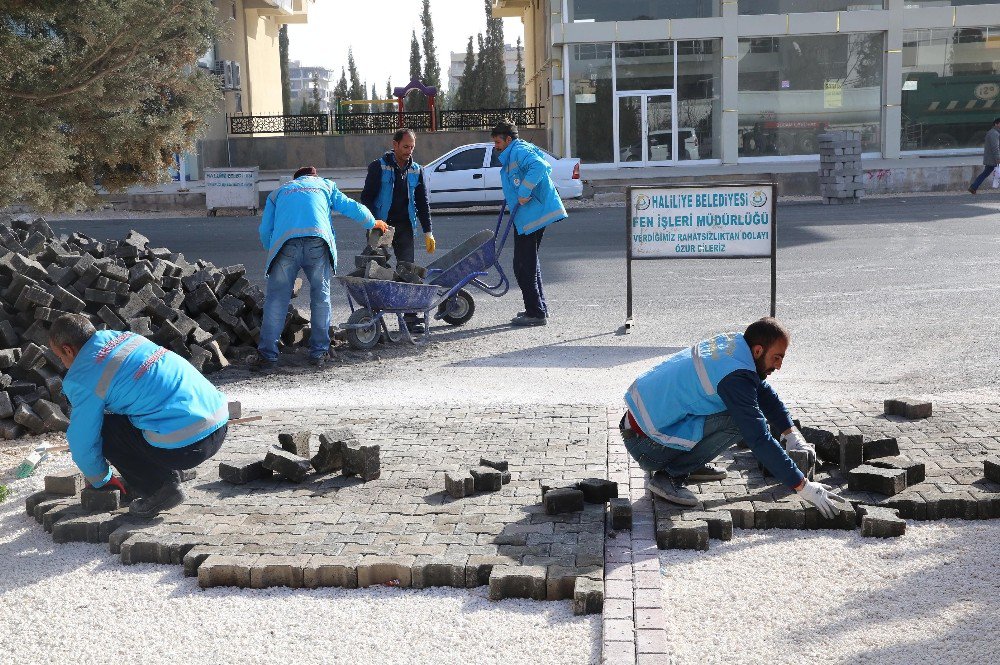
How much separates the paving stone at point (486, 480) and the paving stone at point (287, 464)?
3.22 ft

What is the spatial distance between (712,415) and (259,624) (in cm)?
253

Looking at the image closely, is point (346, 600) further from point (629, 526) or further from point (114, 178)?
point (114, 178)

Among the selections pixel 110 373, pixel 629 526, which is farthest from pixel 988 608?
pixel 110 373

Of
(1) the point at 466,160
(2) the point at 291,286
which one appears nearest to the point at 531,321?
(2) the point at 291,286

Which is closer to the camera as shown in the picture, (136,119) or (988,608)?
(988,608)

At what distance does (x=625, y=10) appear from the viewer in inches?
1262

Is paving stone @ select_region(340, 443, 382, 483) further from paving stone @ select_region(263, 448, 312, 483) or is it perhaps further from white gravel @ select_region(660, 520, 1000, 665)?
white gravel @ select_region(660, 520, 1000, 665)

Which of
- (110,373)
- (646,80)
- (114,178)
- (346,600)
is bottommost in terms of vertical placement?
(346,600)

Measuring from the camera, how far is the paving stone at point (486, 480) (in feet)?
19.5

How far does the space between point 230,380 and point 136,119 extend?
2.27 metres

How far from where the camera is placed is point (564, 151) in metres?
32.8

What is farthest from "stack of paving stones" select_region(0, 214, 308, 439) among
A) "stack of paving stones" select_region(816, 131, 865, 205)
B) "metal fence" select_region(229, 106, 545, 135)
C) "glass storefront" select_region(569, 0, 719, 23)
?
→ "metal fence" select_region(229, 106, 545, 135)

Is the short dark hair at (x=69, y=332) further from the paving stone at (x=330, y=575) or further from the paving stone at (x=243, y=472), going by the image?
the paving stone at (x=330, y=575)

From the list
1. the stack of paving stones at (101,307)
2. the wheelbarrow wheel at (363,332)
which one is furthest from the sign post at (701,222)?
the stack of paving stones at (101,307)
